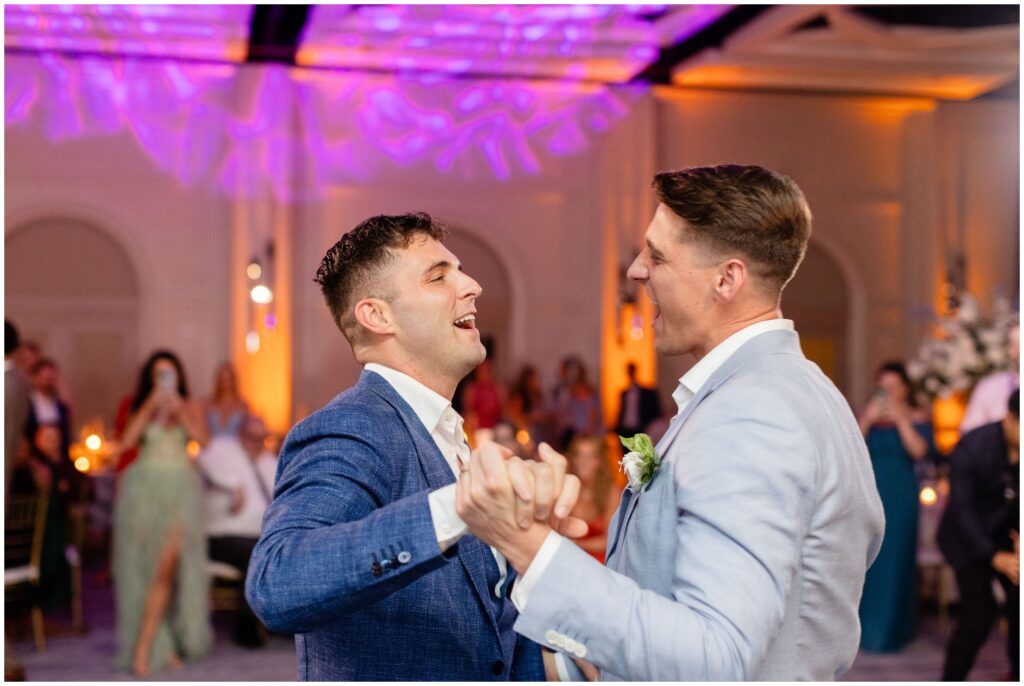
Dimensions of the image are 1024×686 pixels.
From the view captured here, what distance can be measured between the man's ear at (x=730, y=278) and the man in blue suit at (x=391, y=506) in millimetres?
391

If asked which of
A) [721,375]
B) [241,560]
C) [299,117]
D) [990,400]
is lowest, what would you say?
[241,560]

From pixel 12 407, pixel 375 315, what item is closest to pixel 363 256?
pixel 375 315

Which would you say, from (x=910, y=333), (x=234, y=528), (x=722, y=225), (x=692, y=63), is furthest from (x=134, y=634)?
(x=910, y=333)

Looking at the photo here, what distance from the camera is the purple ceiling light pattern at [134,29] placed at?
8453mm

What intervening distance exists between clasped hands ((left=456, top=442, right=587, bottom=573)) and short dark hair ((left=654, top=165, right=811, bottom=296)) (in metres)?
0.44

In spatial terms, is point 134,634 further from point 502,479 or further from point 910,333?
point 910,333

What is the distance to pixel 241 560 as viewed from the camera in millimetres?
5520

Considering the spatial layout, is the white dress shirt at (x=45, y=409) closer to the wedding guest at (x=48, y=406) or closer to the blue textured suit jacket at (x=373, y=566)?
the wedding guest at (x=48, y=406)

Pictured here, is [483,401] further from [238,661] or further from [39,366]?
[238,661]

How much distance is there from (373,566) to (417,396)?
1.83 feet

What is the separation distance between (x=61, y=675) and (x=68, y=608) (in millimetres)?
1807

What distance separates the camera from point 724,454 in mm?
1232

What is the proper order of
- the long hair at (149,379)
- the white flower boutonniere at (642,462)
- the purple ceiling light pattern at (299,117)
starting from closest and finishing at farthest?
the white flower boutonniere at (642,462) < the long hair at (149,379) < the purple ceiling light pattern at (299,117)

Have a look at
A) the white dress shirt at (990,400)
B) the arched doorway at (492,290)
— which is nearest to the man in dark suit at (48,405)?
the arched doorway at (492,290)
